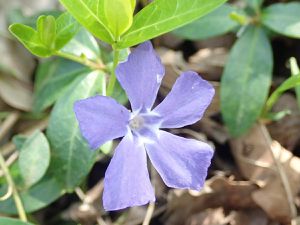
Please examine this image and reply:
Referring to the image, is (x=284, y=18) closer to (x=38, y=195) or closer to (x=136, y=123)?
(x=136, y=123)

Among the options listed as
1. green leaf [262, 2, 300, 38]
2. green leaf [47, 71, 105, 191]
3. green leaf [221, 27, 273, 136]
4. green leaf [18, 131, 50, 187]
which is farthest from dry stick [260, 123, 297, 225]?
green leaf [18, 131, 50, 187]

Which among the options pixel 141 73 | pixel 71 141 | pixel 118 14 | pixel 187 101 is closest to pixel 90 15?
pixel 118 14

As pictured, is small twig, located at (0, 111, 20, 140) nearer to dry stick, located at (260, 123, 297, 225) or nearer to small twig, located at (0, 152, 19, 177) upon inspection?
small twig, located at (0, 152, 19, 177)

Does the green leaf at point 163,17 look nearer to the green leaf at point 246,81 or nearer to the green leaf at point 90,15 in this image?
the green leaf at point 90,15

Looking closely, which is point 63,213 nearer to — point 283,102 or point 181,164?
point 181,164

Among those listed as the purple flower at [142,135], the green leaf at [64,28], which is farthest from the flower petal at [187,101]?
the green leaf at [64,28]
